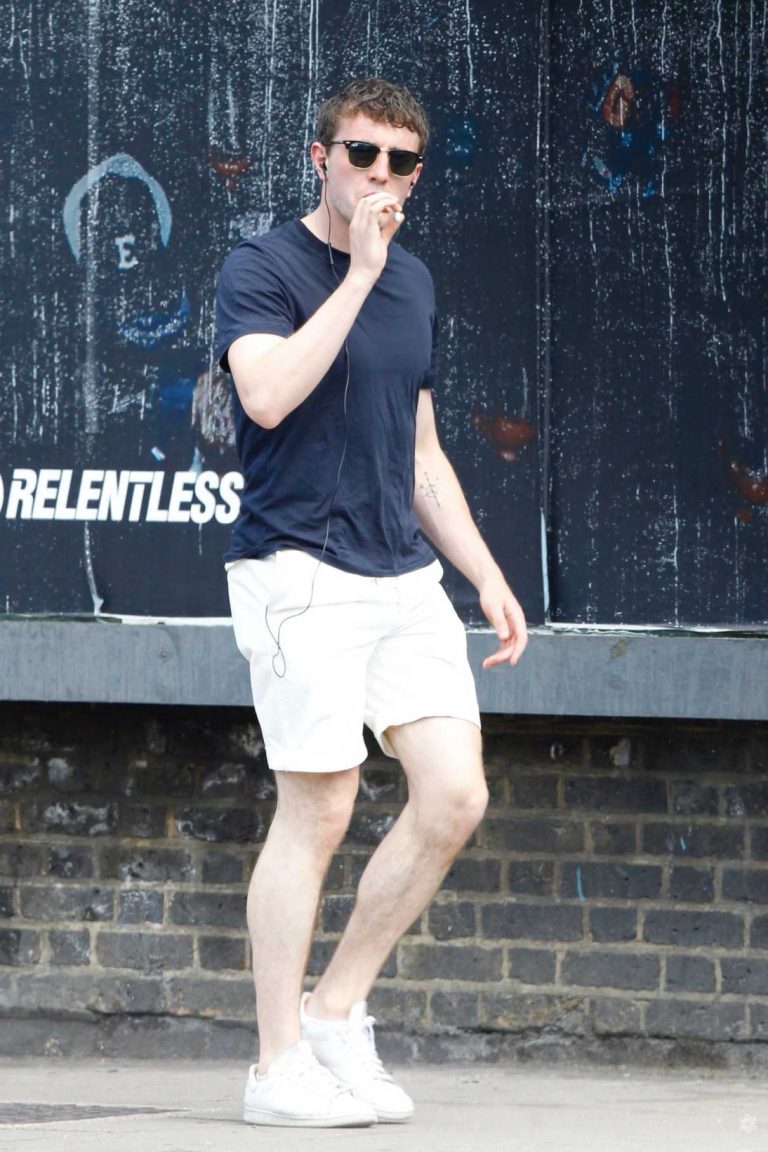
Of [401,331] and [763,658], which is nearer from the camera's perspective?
[401,331]

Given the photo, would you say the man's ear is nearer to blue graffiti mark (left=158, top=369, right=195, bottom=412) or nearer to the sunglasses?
the sunglasses

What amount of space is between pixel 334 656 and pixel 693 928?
2.15 metres

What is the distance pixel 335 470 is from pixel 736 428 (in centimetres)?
199

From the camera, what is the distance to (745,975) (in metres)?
5.38

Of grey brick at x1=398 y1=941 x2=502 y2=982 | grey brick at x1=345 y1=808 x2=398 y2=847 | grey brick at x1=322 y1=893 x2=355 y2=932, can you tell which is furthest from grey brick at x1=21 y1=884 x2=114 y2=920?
grey brick at x1=398 y1=941 x2=502 y2=982

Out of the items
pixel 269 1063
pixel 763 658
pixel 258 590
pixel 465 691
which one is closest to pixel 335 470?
pixel 258 590

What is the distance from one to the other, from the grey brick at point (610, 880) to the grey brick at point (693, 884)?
0.05 m

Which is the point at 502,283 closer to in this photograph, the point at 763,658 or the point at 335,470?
the point at 763,658

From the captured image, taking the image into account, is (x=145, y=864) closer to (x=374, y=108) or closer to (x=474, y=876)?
(x=474, y=876)

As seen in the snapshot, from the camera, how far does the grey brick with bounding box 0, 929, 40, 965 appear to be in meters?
5.66

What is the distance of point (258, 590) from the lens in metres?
3.75

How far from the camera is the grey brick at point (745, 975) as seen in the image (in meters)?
5.38

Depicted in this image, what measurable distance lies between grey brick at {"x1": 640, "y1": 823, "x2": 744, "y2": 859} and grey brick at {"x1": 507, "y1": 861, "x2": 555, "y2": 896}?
29 centimetres

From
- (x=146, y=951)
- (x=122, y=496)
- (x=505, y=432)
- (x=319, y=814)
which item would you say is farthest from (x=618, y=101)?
(x=146, y=951)
